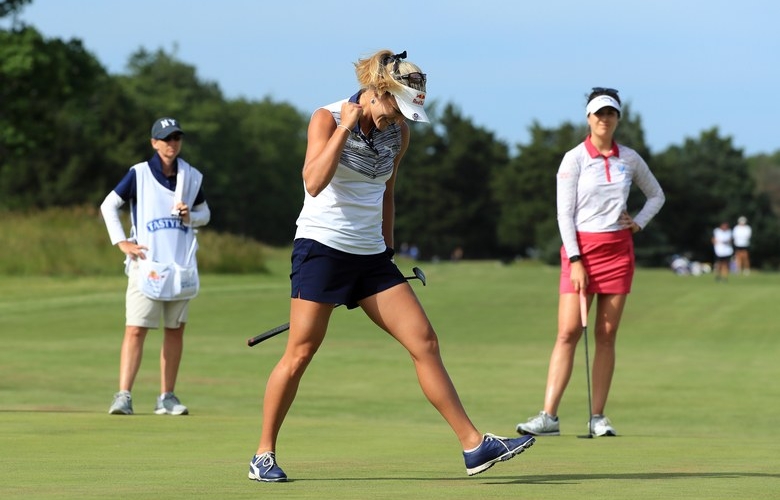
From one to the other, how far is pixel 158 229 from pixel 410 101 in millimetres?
4686

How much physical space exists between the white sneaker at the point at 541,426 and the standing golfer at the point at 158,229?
8.36ft

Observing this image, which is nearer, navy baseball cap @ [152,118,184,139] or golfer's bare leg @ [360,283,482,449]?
golfer's bare leg @ [360,283,482,449]

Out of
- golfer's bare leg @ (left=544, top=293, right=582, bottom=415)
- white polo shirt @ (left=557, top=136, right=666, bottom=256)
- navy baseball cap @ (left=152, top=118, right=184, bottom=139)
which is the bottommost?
golfer's bare leg @ (left=544, top=293, right=582, bottom=415)

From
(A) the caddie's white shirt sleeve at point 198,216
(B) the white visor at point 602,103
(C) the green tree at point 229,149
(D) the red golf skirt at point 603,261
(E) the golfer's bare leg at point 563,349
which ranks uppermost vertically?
(C) the green tree at point 229,149

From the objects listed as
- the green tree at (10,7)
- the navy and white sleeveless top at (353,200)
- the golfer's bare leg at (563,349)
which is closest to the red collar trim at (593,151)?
the golfer's bare leg at (563,349)

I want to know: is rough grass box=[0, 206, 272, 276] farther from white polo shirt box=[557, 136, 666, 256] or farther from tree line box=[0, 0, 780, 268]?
tree line box=[0, 0, 780, 268]

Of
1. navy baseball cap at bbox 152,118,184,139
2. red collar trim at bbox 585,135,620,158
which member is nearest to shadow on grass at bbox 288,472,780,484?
red collar trim at bbox 585,135,620,158

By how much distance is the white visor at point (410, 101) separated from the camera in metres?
6.56

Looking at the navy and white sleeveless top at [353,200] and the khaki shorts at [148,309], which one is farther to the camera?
the khaki shorts at [148,309]

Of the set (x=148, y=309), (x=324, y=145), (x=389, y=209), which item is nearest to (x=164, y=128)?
(x=148, y=309)

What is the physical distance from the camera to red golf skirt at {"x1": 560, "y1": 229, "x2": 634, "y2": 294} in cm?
989

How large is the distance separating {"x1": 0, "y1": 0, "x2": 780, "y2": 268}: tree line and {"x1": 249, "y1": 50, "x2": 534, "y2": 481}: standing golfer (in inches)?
3085

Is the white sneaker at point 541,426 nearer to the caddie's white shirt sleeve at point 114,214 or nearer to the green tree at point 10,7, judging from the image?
the caddie's white shirt sleeve at point 114,214

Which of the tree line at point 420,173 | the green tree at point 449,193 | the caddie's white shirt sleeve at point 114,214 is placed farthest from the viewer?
the green tree at point 449,193
